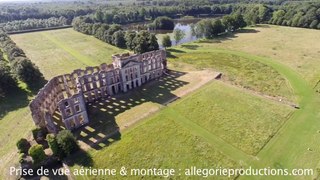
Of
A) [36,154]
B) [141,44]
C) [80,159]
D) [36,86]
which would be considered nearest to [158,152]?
[80,159]

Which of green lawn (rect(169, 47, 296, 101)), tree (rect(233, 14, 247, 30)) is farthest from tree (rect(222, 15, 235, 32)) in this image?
green lawn (rect(169, 47, 296, 101))

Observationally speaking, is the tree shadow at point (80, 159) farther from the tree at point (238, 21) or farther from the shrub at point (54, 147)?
the tree at point (238, 21)

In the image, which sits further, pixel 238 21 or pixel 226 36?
pixel 238 21

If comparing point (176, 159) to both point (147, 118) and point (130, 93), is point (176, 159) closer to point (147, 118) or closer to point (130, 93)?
point (147, 118)

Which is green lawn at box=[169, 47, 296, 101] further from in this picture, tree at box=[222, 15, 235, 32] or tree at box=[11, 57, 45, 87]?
tree at box=[11, 57, 45, 87]

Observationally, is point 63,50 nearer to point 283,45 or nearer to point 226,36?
point 226,36

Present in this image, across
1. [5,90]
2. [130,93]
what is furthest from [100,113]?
[5,90]
